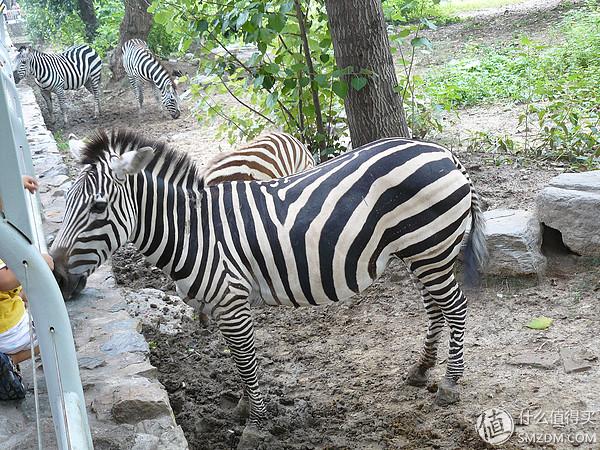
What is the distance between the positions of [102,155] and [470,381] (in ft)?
8.68

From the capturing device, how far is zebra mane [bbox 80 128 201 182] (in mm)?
3742

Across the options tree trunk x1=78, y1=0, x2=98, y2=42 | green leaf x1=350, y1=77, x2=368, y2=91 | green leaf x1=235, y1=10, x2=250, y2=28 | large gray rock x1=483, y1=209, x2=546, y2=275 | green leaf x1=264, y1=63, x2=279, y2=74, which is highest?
tree trunk x1=78, y1=0, x2=98, y2=42

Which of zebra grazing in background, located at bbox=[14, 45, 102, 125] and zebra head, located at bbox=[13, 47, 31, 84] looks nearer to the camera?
zebra head, located at bbox=[13, 47, 31, 84]

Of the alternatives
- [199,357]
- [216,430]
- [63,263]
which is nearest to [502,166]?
[199,357]

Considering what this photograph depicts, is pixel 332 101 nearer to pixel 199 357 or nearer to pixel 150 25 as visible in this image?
pixel 199 357

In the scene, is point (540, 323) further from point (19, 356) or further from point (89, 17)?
point (89, 17)

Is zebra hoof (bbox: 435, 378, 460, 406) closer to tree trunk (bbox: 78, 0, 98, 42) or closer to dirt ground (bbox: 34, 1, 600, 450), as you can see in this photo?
dirt ground (bbox: 34, 1, 600, 450)

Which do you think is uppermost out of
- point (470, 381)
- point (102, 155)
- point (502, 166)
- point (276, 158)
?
point (102, 155)

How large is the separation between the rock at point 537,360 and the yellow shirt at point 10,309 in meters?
2.99

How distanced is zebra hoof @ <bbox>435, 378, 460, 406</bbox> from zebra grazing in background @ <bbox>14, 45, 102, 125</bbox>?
38.1 ft

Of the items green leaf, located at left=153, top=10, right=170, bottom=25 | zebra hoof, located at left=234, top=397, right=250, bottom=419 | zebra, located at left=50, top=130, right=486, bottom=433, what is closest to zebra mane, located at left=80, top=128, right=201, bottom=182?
zebra, located at left=50, top=130, right=486, bottom=433

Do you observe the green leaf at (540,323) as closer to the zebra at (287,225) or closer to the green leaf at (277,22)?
the zebra at (287,225)

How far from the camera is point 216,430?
402cm

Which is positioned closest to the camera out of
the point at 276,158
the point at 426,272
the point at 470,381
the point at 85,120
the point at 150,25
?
the point at 426,272
